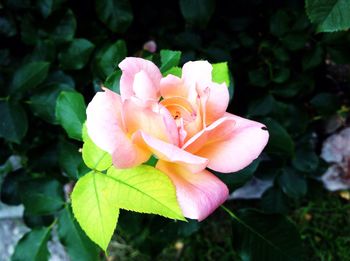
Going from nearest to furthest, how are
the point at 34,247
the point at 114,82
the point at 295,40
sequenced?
the point at 114,82, the point at 34,247, the point at 295,40

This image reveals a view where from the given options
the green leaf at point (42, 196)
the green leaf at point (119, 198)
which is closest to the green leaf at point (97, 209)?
the green leaf at point (119, 198)

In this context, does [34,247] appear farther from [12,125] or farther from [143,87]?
[143,87]

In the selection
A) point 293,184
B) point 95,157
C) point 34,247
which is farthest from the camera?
point 293,184

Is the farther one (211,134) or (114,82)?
(114,82)

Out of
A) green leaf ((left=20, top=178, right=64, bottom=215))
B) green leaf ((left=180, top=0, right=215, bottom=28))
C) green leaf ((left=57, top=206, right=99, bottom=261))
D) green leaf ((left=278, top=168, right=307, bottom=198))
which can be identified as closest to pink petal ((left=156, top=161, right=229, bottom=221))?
green leaf ((left=57, top=206, right=99, bottom=261))

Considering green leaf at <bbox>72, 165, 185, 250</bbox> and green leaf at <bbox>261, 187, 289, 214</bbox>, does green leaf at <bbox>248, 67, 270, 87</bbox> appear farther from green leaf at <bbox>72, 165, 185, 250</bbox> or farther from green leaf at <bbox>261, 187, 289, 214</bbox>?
green leaf at <bbox>72, 165, 185, 250</bbox>

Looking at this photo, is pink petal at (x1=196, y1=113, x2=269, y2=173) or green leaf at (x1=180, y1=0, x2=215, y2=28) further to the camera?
green leaf at (x1=180, y1=0, x2=215, y2=28)

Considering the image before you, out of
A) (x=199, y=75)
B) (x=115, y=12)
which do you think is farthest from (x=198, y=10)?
(x=199, y=75)

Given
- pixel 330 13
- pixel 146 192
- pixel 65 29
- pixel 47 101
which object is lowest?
pixel 47 101
